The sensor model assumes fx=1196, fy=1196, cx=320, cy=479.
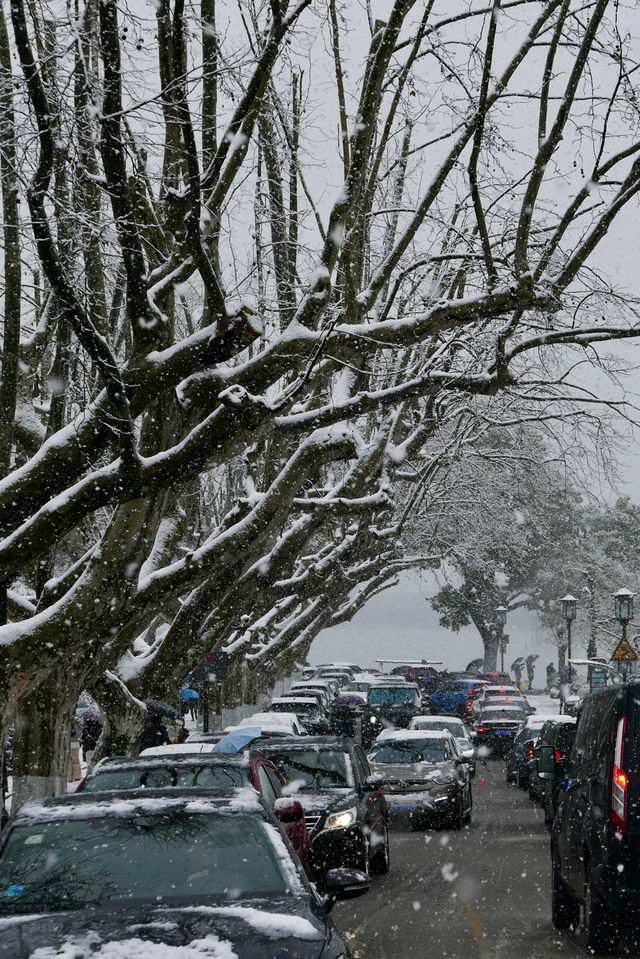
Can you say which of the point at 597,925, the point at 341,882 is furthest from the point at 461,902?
the point at 341,882

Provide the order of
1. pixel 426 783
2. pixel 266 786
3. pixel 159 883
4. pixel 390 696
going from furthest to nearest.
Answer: pixel 390 696
pixel 426 783
pixel 266 786
pixel 159 883

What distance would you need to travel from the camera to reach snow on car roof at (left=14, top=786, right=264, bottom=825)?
19.8ft

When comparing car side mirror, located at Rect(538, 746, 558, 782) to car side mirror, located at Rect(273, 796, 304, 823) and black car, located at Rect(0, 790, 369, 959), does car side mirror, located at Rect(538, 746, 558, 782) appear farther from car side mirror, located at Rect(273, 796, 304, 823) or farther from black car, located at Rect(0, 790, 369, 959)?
black car, located at Rect(0, 790, 369, 959)

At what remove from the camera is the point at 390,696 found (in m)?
41.2

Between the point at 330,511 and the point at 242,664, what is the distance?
18.0 m

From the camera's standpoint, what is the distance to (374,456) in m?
21.0

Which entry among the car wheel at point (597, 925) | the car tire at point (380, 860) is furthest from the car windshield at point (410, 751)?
the car wheel at point (597, 925)

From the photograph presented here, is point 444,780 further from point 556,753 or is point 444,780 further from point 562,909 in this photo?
point 562,909

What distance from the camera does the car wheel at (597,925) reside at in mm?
8273

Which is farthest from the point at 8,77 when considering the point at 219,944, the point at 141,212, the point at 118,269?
the point at 219,944

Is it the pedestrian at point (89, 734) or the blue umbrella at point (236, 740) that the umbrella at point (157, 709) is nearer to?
the blue umbrella at point (236, 740)

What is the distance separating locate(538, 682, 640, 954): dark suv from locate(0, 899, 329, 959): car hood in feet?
11.2

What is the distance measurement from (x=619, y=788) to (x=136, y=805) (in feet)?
11.8

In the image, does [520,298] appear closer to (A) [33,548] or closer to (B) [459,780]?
(A) [33,548]
